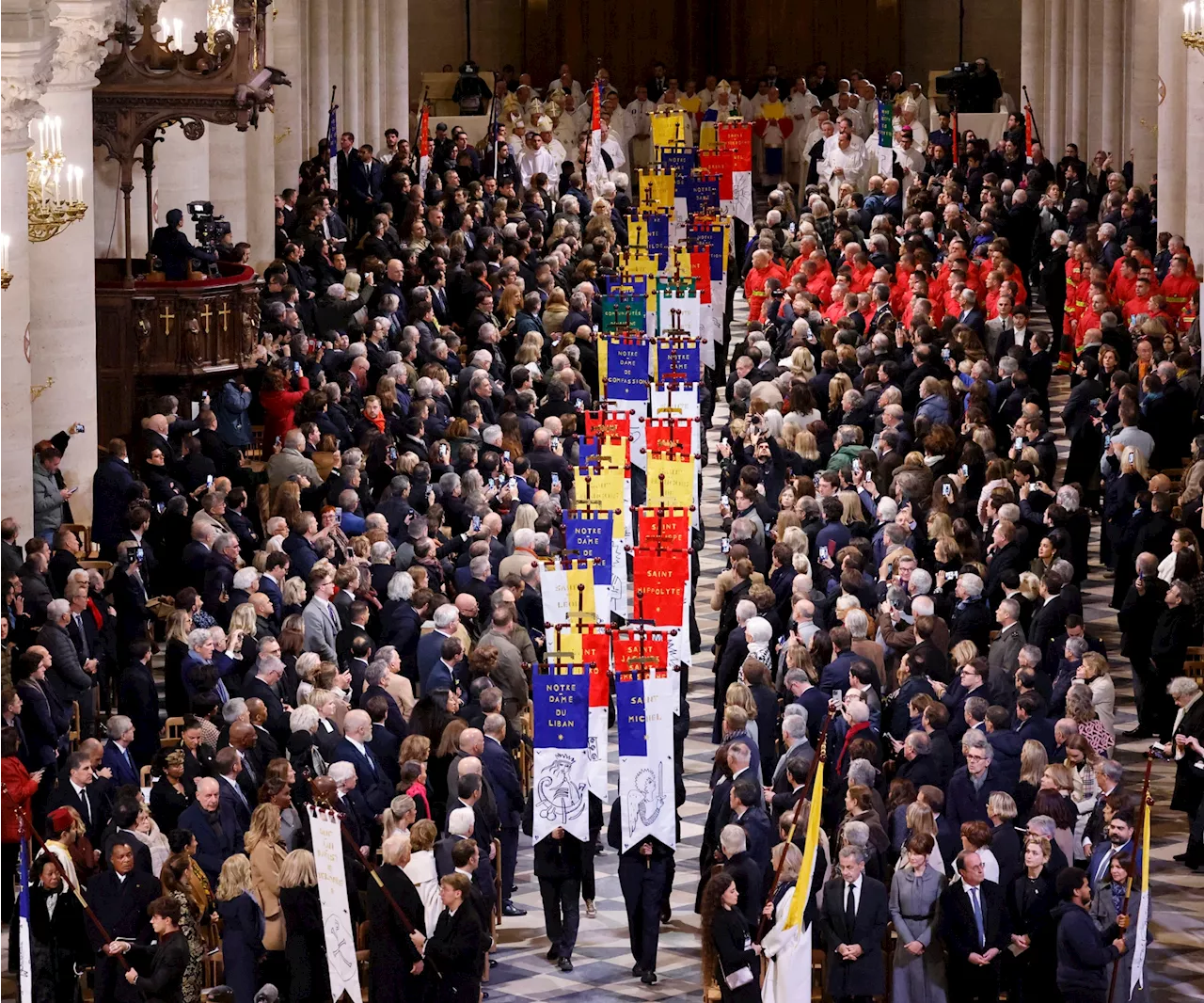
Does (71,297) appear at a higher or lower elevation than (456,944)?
higher

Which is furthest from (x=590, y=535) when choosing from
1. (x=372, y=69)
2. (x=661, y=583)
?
(x=372, y=69)

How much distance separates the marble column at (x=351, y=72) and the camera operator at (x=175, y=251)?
1558 centimetres

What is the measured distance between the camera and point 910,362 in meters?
25.5

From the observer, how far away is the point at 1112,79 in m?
40.7

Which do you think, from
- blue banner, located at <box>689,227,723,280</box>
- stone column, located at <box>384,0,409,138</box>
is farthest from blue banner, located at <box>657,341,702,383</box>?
stone column, located at <box>384,0,409,138</box>

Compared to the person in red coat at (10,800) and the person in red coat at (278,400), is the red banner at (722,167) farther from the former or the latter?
the person in red coat at (10,800)

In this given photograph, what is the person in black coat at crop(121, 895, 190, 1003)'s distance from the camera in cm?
1429

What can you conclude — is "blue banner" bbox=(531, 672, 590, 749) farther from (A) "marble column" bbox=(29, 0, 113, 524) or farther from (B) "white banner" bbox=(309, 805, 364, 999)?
(A) "marble column" bbox=(29, 0, 113, 524)

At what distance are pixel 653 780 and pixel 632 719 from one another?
385 mm

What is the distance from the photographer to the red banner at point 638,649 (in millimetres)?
16625

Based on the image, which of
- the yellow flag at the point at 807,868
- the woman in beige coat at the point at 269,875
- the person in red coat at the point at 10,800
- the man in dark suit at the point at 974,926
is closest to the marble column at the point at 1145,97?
the man in dark suit at the point at 974,926

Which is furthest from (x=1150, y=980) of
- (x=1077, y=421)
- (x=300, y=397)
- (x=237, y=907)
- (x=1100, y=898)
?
(x=300, y=397)

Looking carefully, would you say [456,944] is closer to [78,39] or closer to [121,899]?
[121,899]

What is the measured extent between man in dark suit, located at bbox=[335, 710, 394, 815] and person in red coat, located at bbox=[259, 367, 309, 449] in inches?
366
